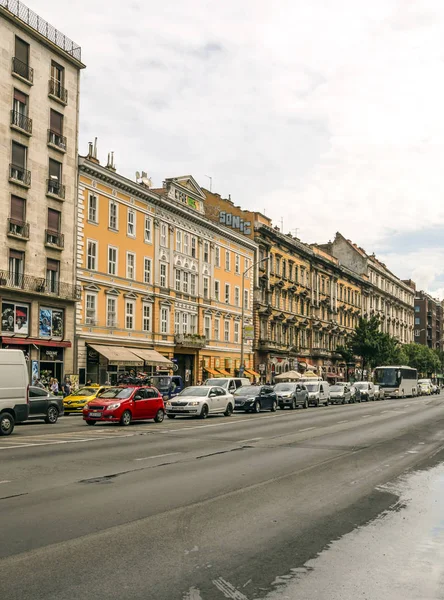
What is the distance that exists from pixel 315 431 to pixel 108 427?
7.34 metres

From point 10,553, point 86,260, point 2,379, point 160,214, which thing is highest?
point 160,214

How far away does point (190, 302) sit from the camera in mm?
56969

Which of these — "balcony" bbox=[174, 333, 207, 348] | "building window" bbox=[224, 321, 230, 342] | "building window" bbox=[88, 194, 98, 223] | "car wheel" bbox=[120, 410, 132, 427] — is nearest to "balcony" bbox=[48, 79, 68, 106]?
"building window" bbox=[88, 194, 98, 223]

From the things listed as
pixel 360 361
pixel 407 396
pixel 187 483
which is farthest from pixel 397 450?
pixel 360 361

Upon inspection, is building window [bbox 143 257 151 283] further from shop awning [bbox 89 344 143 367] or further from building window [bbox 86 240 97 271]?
shop awning [bbox 89 344 143 367]

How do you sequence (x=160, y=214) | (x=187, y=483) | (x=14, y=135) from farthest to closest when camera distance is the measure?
(x=160, y=214), (x=14, y=135), (x=187, y=483)

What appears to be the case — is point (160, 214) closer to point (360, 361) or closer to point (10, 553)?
point (10, 553)

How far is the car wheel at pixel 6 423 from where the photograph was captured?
21095 mm

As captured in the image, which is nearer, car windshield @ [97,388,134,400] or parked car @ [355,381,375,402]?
car windshield @ [97,388,134,400]

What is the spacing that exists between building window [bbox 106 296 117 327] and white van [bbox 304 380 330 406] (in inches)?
531

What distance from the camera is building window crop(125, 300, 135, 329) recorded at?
4831 centimetres

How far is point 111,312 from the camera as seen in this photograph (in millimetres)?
46750

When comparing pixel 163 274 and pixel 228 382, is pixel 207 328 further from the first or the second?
pixel 228 382

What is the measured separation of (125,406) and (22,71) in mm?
23636
